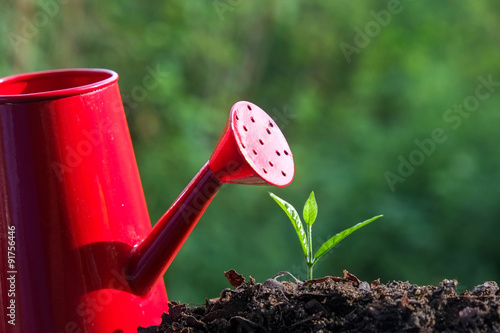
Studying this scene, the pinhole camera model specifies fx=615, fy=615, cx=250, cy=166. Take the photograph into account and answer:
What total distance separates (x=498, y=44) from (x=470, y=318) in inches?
108

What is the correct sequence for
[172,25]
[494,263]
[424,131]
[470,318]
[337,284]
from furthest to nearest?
[172,25] < [424,131] < [494,263] < [337,284] < [470,318]

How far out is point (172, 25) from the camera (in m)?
3.56

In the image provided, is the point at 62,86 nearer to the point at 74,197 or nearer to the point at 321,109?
the point at 74,197

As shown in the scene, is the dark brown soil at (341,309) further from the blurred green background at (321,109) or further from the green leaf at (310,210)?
the blurred green background at (321,109)

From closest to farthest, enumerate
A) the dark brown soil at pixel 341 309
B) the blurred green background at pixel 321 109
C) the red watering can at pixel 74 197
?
the dark brown soil at pixel 341 309
the red watering can at pixel 74 197
the blurred green background at pixel 321 109

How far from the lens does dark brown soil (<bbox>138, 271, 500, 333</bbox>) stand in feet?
2.07

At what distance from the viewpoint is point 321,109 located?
3609 millimetres

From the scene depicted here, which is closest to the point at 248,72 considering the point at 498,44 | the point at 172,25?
the point at 172,25

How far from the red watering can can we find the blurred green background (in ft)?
5.60

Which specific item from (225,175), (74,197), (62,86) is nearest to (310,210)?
(225,175)

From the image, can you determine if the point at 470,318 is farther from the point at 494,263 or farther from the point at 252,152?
the point at 494,263

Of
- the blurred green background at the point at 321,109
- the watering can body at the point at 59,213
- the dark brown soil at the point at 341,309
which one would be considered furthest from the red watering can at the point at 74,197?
the blurred green background at the point at 321,109

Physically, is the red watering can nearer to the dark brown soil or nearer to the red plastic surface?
the red plastic surface

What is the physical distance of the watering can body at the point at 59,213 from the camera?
0.74 metres
